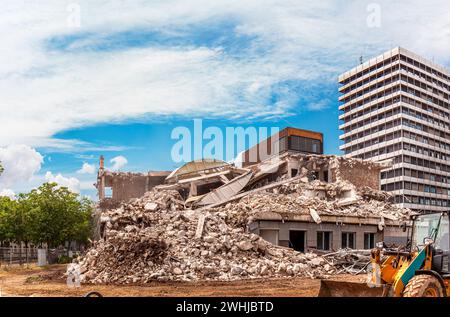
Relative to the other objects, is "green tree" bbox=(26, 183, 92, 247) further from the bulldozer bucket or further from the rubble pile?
the bulldozer bucket

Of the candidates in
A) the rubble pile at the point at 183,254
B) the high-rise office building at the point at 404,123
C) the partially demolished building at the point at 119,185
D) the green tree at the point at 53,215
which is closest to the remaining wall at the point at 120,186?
the partially demolished building at the point at 119,185

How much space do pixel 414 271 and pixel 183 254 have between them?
14.4 metres

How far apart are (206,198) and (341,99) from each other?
2784 inches

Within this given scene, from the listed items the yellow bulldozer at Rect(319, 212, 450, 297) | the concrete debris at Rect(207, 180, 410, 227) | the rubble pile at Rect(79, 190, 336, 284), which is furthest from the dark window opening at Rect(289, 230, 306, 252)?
the yellow bulldozer at Rect(319, 212, 450, 297)

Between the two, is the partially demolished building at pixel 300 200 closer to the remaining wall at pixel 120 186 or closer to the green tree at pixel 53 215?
the remaining wall at pixel 120 186

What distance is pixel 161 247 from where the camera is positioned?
24.0 m

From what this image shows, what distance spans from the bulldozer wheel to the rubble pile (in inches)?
499

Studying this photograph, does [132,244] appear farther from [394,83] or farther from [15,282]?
[394,83]

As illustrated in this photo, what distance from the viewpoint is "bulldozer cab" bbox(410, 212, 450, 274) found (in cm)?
1173

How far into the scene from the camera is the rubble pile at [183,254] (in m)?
22.7

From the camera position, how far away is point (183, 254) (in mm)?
24109

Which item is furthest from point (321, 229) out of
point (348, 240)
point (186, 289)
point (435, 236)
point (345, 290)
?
point (345, 290)
